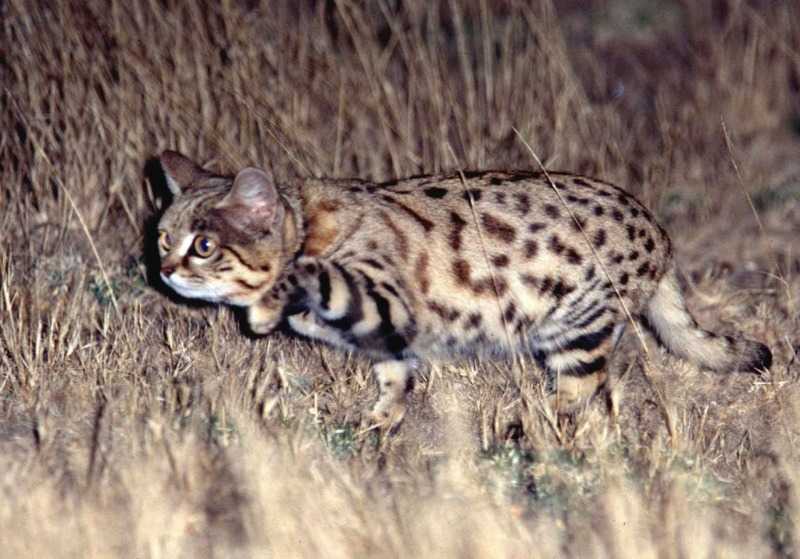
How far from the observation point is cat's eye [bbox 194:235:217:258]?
5461 millimetres

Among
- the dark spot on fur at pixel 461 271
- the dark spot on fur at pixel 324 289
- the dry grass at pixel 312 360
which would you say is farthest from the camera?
the dark spot on fur at pixel 461 271

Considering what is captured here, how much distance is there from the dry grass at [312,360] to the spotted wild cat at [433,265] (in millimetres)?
257

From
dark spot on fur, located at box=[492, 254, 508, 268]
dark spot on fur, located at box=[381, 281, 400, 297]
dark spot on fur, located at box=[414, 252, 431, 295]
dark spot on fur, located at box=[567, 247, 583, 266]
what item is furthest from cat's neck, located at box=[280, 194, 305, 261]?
dark spot on fur, located at box=[567, 247, 583, 266]

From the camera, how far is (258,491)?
173 inches

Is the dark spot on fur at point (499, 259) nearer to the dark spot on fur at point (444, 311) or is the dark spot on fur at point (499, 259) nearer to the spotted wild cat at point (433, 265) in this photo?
the spotted wild cat at point (433, 265)

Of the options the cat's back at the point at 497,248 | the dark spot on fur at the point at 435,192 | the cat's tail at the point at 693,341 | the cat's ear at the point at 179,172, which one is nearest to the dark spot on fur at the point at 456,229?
the cat's back at the point at 497,248

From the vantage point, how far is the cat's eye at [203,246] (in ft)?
17.9

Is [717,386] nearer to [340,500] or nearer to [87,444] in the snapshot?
[340,500]

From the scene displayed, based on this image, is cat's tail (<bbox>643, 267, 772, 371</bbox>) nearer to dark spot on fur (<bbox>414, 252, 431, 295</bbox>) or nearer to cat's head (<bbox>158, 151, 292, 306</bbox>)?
dark spot on fur (<bbox>414, 252, 431, 295</bbox>)

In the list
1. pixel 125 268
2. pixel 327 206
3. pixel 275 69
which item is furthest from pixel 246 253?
pixel 275 69

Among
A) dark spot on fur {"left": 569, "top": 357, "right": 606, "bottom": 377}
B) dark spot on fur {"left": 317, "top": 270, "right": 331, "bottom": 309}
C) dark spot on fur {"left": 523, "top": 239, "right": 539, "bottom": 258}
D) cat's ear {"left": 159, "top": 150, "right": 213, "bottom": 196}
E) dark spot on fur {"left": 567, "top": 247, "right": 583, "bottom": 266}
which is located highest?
cat's ear {"left": 159, "top": 150, "right": 213, "bottom": 196}

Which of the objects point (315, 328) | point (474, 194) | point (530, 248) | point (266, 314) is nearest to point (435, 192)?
point (474, 194)

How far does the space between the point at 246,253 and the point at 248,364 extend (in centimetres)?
81

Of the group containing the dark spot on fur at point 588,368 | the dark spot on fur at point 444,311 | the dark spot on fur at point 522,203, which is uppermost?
the dark spot on fur at point 522,203
